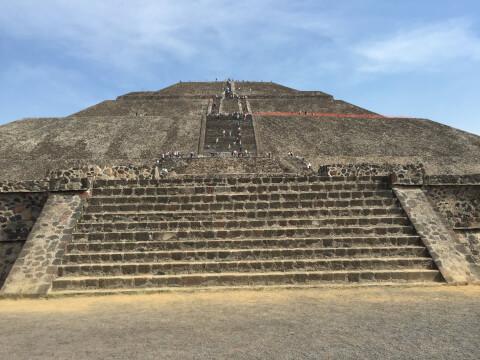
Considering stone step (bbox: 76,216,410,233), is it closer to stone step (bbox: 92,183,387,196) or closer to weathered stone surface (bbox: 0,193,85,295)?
weathered stone surface (bbox: 0,193,85,295)

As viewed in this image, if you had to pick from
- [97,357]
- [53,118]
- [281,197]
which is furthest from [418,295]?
[53,118]

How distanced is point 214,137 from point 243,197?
19694 mm

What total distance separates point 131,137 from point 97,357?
981 inches

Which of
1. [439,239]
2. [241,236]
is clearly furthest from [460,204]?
[241,236]

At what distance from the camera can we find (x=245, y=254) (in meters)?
6.46

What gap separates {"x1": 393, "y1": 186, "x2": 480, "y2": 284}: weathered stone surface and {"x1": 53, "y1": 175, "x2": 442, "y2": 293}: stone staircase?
146 millimetres

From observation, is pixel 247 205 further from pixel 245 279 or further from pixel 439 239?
pixel 439 239

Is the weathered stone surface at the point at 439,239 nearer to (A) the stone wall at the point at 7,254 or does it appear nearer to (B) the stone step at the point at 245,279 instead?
(B) the stone step at the point at 245,279

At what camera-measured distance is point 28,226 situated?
7594mm

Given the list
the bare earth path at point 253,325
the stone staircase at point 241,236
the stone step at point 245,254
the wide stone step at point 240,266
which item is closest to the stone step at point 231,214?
the stone staircase at point 241,236

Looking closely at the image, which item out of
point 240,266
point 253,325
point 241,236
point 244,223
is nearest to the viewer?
point 253,325

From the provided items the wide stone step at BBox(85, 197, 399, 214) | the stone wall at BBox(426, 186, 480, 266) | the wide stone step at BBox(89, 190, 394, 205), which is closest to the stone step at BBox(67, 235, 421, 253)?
the wide stone step at BBox(85, 197, 399, 214)

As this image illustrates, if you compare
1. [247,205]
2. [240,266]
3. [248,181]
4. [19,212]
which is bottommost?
[240,266]

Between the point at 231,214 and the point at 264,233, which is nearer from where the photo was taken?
the point at 264,233
